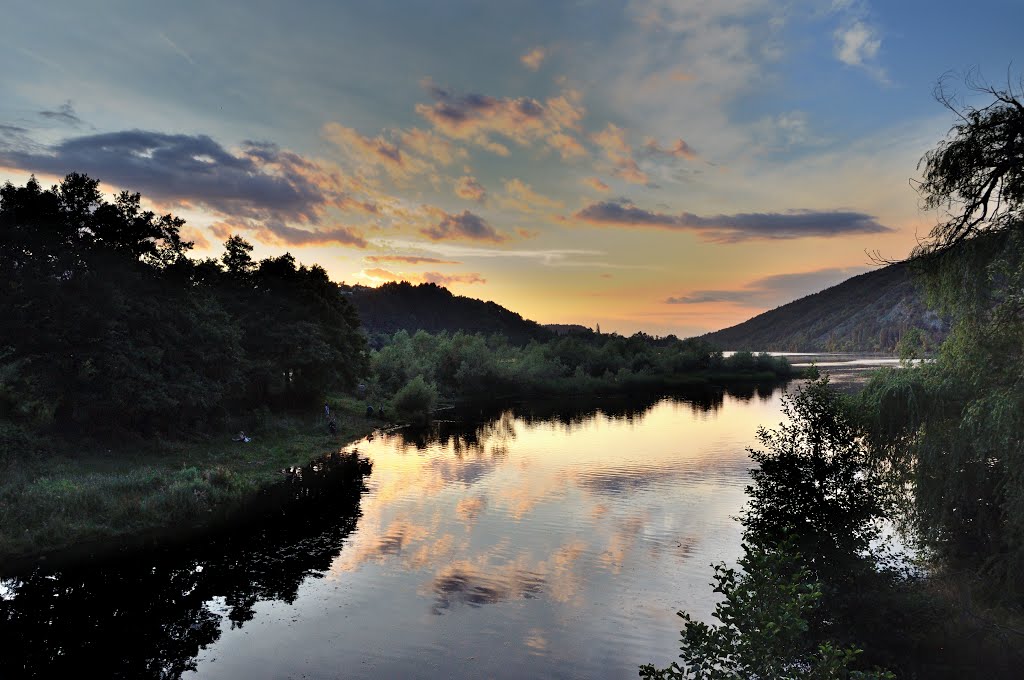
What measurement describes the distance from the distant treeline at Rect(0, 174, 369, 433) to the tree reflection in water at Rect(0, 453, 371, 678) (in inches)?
633

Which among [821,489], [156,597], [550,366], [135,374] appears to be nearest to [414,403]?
[135,374]

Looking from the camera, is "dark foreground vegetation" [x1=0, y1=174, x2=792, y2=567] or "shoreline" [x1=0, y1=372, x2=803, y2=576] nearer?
"shoreline" [x1=0, y1=372, x2=803, y2=576]

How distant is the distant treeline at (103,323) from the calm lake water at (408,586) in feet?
42.7

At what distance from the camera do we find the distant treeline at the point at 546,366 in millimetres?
110000

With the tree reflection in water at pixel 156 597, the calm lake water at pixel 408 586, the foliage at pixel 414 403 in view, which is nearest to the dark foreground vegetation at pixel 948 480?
the calm lake water at pixel 408 586

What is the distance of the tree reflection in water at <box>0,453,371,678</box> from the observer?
20625 mm

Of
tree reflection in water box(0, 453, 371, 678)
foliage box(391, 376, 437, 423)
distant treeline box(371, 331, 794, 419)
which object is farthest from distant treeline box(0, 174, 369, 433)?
distant treeline box(371, 331, 794, 419)

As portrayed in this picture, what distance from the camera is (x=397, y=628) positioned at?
76.6 ft

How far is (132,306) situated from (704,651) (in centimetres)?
4879

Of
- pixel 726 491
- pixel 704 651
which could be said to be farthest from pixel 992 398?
pixel 726 491

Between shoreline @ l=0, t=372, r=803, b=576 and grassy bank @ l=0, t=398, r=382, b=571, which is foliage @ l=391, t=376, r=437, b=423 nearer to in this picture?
shoreline @ l=0, t=372, r=803, b=576

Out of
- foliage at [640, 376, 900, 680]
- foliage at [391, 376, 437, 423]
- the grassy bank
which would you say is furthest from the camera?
foliage at [391, 376, 437, 423]

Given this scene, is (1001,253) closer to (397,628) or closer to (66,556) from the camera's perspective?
→ (397,628)

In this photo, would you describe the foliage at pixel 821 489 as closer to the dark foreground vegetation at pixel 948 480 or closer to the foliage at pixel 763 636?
the dark foreground vegetation at pixel 948 480
